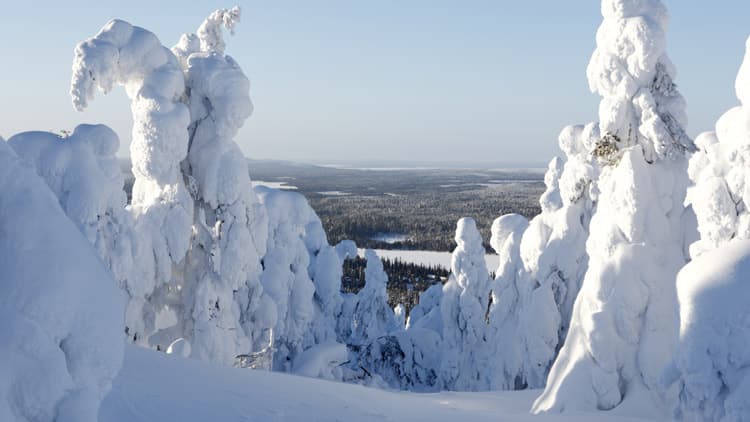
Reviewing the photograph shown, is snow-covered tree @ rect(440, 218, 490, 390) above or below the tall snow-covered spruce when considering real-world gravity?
below

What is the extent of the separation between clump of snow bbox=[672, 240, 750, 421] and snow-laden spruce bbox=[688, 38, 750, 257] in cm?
290

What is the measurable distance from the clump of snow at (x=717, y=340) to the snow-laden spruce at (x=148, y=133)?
1208 cm

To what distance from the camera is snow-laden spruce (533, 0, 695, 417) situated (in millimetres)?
10805

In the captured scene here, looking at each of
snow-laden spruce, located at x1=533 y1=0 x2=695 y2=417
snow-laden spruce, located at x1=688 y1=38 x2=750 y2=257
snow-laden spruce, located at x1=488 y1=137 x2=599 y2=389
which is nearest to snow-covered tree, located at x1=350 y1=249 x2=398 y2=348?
snow-laden spruce, located at x1=488 y1=137 x2=599 y2=389

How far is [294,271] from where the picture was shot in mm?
23031

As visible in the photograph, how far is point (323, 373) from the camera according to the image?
→ 717 inches

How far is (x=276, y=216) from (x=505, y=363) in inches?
373

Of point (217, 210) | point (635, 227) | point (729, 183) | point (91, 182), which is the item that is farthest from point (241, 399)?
point (217, 210)

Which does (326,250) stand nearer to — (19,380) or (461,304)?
(461,304)

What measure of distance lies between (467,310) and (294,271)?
6685mm

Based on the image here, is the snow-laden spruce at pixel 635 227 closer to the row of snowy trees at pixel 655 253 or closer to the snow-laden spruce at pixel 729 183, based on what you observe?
the row of snowy trees at pixel 655 253

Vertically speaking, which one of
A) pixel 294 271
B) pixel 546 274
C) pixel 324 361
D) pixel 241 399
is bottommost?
pixel 324 361

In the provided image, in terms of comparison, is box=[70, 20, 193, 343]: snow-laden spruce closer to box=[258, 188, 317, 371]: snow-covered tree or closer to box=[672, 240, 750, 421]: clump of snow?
box=[258, 188, 317, 371]: snow-covered tree

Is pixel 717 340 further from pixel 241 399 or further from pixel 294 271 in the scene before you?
pixel 294 271
